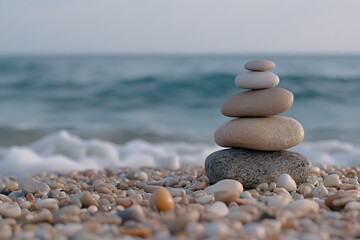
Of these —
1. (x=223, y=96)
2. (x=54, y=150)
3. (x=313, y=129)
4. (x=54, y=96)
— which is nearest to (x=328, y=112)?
(x=313, y=129)

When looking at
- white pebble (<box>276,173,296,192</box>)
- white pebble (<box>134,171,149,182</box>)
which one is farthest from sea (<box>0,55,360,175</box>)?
white pebble (<box>276,173,296,192</box>)

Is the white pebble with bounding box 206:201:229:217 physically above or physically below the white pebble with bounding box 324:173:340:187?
above

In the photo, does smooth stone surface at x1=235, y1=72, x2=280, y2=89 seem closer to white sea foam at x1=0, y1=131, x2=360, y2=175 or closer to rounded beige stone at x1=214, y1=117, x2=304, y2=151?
rounded beige stone at x1=214, y1=117, x2=304, y2=151

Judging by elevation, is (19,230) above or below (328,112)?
above

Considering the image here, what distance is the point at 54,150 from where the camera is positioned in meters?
8.09

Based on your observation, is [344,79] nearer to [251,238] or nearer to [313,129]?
[313,129]

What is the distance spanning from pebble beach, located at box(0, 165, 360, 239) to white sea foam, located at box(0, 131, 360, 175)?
3224 mm

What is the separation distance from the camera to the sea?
7.45 m

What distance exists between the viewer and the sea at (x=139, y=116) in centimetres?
745

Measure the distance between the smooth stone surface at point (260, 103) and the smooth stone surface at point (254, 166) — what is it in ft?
0.90

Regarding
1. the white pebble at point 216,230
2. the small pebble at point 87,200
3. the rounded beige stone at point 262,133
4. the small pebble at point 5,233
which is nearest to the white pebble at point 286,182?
the rounded beige stone at point 262,133

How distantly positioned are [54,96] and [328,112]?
7996mm

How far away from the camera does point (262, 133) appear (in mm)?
3617

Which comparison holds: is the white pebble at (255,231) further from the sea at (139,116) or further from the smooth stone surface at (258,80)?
the sea at (139,116)
